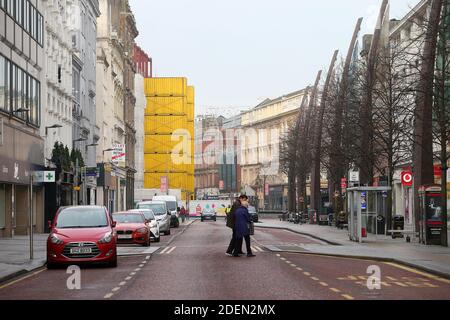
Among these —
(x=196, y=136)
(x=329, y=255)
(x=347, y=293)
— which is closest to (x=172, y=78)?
(x=196, y=136)

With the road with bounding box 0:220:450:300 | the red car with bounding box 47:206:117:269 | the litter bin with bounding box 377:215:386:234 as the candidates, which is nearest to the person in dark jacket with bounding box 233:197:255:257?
the road with bounding box 0:220:450:300

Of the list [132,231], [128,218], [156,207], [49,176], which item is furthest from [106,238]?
[156,207]

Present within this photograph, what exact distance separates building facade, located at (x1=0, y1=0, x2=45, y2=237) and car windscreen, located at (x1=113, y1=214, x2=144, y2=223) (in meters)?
6.06

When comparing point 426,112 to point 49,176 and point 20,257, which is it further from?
point 49,176

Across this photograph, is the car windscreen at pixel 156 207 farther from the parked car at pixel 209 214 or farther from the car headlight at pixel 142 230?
the parked car at pixel 209 214

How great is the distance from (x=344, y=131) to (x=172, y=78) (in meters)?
94.9

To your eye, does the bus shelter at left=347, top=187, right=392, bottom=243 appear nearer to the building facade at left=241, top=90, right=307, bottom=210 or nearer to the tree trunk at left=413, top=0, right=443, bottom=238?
the tree trunk at left=413, top=0, right=443, bottom=238

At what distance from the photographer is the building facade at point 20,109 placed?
46219 millimetres

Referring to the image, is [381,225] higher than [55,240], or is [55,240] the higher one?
[55,240]

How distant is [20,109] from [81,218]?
64.9 feet

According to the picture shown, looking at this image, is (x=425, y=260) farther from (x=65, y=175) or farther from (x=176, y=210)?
(x=176, y=210)

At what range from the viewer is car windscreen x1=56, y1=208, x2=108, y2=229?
27.7 m

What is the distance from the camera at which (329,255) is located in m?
32.5

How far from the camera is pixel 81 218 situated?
28000 millimetres
